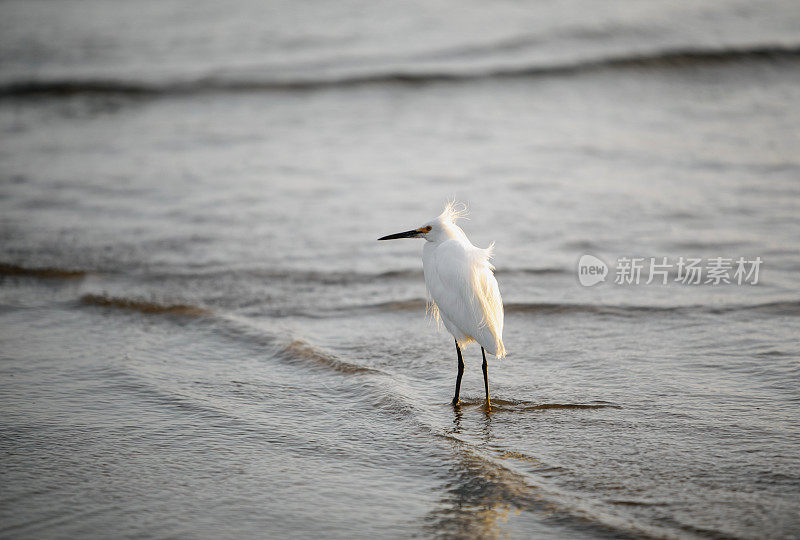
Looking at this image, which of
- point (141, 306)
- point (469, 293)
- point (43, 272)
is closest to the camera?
point (469, 293)

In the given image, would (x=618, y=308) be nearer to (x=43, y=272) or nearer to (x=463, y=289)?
(x=463, y=289)

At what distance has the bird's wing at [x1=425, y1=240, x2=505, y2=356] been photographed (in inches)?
190

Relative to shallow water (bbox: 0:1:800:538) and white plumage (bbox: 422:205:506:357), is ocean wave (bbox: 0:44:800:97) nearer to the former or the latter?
shallow water (bbox: 0:1:800:538)

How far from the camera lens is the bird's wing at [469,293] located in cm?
484

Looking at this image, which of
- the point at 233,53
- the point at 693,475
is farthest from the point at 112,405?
the point at 233,53

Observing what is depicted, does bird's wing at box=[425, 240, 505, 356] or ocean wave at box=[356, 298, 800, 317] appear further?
ocean wave at box=[356, 298, 800, 317]

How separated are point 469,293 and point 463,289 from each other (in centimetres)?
5

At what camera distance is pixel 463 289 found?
16.0 feet

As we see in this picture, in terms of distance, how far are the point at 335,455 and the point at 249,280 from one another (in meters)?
3.24

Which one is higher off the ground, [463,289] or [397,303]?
[463,289]

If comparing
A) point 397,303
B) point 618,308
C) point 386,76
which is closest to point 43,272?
point 397,303

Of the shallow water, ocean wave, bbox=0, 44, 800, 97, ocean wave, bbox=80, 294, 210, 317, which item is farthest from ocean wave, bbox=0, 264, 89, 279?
ocean wave, bbox=0, 44, 800, 97

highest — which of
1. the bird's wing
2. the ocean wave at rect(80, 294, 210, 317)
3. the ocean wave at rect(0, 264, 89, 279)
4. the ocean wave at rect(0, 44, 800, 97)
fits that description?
the ocean wave at rect(0, 44, 800, 97)

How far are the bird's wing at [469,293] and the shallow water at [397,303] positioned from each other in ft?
1.47
